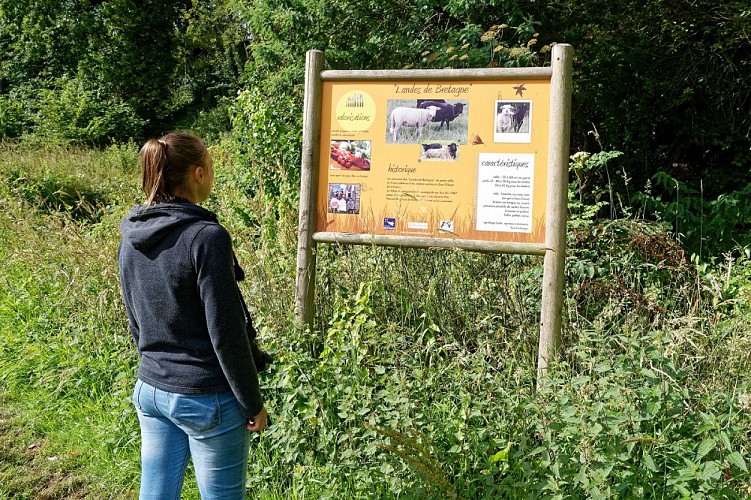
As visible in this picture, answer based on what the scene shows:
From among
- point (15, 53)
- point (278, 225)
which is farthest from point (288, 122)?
point (15, 53)

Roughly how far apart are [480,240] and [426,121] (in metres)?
0.74

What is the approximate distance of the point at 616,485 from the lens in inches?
102

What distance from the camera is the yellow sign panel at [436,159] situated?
3658 mm

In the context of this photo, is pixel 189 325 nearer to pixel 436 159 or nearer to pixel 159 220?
pixel 159 220

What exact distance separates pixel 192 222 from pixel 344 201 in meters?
1.77

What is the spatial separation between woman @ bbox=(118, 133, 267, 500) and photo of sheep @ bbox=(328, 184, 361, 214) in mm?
1584

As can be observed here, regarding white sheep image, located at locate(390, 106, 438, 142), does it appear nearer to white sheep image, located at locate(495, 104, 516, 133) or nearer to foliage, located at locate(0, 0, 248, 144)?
white sheep image, located at locate(495, 104, 516, 133)

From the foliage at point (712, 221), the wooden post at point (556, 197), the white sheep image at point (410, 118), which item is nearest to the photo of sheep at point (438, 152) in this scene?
the white sheep image at point (410, 118)

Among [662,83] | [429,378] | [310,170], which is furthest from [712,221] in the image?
[429,378]

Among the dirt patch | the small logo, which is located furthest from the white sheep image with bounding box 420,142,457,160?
the dirt patch

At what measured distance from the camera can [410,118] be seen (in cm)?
393

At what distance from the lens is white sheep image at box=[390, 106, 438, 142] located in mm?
3871

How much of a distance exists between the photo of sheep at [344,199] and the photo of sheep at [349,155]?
0.11 m

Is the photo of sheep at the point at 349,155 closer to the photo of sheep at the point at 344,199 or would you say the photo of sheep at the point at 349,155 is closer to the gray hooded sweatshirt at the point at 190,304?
the photo of sheep at the point at 344,199
